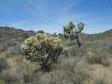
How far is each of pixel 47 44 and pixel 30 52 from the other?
1419mm

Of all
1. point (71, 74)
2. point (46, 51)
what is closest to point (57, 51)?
point (46, 51)

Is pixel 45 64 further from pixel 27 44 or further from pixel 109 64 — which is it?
pixel 109 64

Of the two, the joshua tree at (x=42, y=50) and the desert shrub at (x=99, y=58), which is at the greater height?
the joshua tree at (x=42, y=50)

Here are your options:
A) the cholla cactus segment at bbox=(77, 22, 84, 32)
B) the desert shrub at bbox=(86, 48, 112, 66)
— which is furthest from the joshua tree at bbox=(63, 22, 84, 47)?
the desert shrub at bbox=(86, 48, 112, 66)

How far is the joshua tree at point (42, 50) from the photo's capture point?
21.6 meters

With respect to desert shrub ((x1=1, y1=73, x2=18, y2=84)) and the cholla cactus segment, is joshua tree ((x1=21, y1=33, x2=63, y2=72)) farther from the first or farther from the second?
the cholla cactus segment

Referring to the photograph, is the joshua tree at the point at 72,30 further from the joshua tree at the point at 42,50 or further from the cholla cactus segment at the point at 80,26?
the joshua tree at the point at 42,50

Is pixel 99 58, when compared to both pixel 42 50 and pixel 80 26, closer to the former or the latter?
pixel 42 50

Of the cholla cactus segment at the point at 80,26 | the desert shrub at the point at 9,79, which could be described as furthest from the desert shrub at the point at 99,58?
the cholla cactus segment at the point at 80,26

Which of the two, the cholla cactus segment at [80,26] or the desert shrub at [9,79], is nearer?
the desert shrub at [9,79]

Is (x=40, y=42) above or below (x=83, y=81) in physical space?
above

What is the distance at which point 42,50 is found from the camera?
22000 millimetres

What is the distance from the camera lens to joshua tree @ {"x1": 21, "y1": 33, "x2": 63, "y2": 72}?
70.9 ft

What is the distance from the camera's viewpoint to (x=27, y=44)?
2233cm
